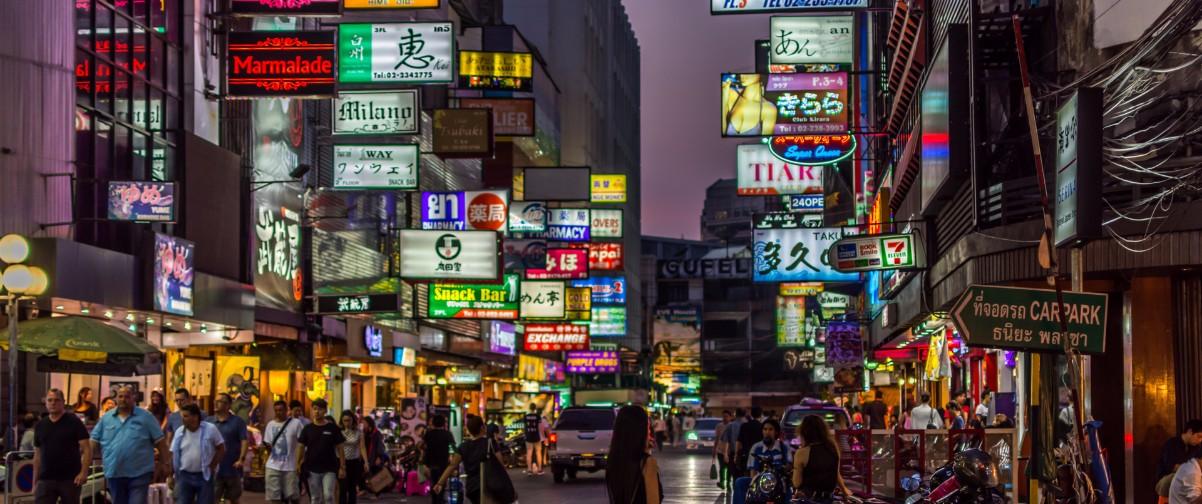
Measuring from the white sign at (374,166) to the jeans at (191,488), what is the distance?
587 inches

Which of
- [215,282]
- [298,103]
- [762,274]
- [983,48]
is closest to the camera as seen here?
[983,48]

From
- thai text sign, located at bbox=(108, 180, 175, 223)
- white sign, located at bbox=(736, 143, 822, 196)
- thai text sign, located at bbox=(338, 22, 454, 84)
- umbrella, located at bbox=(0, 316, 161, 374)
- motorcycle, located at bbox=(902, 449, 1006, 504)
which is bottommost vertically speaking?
motorcycle, located at bbox=(902, 449, 1006, 504)

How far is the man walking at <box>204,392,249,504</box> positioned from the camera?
62.7 ft

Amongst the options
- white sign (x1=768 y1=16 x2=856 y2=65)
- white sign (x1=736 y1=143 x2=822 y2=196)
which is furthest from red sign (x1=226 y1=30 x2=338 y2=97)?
white sign (x1=736 y1=143 x2=822 y2=196)

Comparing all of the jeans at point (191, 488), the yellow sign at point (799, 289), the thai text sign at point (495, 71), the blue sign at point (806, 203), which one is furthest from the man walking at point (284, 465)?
the yellow sign at point (799, 289)

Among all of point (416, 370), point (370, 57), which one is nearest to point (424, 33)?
point (370, 57)

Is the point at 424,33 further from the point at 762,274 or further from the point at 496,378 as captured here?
the point at 496,378

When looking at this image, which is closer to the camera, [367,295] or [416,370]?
[367,295]

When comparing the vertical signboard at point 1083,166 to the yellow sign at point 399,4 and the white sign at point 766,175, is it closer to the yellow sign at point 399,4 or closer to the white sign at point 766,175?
the yellow sign at point 399,4

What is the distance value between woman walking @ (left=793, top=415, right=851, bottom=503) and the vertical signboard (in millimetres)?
2662

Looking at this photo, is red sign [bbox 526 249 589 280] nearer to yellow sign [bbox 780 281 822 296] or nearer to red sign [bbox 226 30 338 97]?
yellow sign [bbox 780 281 822 296]

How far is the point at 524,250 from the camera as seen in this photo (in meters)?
52.9

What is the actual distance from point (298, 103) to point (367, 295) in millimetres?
4437

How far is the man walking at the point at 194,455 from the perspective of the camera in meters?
17.7
